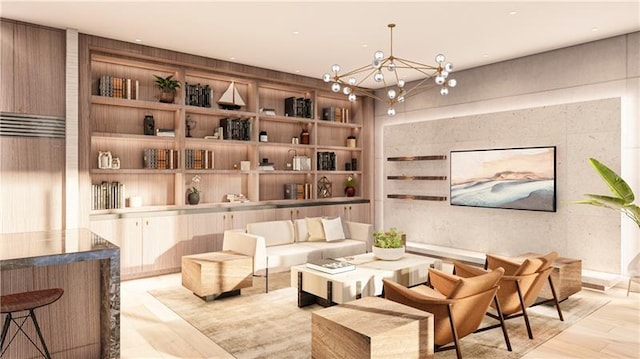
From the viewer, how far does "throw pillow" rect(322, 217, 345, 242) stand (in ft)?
20.2

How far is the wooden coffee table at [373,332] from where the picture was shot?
255 cm

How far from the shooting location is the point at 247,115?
675 cm

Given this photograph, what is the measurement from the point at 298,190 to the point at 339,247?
6.52 ft

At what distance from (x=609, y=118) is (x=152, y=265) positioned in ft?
20.8

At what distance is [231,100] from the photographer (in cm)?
657

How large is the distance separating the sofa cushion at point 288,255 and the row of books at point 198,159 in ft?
5.80

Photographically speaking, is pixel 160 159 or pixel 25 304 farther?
pixel 160 159

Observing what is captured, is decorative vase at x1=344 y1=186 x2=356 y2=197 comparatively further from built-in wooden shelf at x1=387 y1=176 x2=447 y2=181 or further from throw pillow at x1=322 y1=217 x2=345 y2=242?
throw pillow at x1=322 y1=217 x2=345 y2=242

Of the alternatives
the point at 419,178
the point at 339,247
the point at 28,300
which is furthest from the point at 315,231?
the point at 28,300

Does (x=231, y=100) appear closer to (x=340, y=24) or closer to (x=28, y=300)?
(x=340, y=24)

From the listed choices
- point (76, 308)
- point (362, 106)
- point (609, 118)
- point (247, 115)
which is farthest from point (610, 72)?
point (76, 308)

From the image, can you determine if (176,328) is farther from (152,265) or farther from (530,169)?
(530,169)

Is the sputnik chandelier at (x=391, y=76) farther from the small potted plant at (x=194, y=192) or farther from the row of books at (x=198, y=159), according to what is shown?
the small potted plant at (x=194, y=192)

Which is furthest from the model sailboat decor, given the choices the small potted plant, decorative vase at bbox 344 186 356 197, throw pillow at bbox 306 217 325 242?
decorative vase at bbox 344 186 356 197
